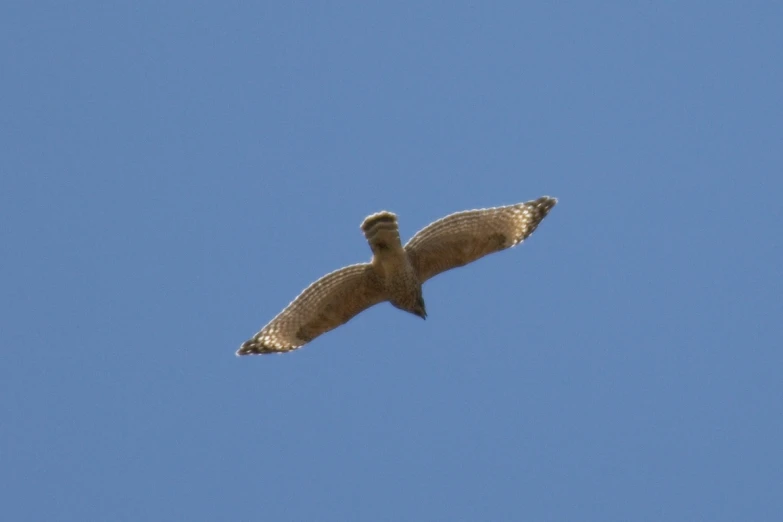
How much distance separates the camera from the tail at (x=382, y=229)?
1362 cm

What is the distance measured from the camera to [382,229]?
13.6 metres

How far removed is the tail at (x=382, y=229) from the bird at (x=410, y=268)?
0.20 m

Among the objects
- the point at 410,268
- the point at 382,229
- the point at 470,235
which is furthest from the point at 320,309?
the point at 470,235

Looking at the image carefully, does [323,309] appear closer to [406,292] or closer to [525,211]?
[406,292]

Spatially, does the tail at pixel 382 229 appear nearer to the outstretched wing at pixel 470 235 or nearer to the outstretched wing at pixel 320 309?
the outstretched wing at pixel 470 235

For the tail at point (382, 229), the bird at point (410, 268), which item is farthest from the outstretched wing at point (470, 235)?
the tail at point (382, 229)

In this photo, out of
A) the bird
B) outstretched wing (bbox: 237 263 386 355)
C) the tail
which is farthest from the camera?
outstretched wing (bbox: 237 263 386 355)

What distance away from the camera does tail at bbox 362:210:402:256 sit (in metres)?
13.6

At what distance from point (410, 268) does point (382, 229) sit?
2.47 feet

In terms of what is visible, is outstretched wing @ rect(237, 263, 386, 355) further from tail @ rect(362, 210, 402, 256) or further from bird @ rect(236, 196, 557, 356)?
tail @ rect(362, 210, 402, 256)

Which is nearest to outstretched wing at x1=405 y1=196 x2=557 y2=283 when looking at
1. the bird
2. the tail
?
the bird

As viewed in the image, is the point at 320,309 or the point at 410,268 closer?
the point at 410,268

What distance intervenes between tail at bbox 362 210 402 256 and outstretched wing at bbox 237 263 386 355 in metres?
0.68

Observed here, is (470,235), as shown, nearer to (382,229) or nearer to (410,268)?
(410,268)
